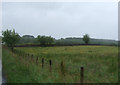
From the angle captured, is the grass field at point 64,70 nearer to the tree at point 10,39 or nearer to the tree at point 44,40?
the tree at point 10,39

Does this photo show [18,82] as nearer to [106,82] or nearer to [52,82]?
[52,82]

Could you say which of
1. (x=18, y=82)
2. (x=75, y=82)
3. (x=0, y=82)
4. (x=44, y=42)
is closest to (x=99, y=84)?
(x=75, y=82)

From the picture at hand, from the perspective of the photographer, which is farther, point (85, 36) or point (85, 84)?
point (85, 36)

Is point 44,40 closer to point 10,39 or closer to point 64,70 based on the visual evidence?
point 10,39

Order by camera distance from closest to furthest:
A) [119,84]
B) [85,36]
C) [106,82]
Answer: [119,84] < [106,82] < [85,36]

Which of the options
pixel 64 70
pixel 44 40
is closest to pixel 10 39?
pixel 44 40

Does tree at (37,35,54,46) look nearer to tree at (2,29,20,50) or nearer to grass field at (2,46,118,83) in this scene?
tree at (2,29,20,50)

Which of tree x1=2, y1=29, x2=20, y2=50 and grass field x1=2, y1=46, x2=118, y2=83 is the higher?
tree x1=2, y1=29, x2=20, y2=50

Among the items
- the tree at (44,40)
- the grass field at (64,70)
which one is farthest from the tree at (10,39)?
the grass field at (64,70)

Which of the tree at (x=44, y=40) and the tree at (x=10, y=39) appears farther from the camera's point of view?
the tree at (x=44, y=40)

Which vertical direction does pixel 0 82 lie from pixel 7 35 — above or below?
below

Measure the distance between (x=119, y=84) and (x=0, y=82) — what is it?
542 centimetres

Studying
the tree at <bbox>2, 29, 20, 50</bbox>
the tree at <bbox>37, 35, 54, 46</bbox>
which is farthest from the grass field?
the tree at <bbox>37, 35, 54, 46</bbox>

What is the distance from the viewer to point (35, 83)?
8805mm
